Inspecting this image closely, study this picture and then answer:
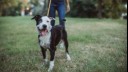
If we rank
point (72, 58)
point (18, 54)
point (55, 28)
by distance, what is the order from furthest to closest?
1. point (18, 54)
2. point (72, 58)
3. point (55, 28)

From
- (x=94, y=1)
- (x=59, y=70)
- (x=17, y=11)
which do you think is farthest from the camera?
(x=17, y=11)

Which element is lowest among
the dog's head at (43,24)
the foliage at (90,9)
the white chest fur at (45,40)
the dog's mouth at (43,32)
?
the foliage at (90,9)

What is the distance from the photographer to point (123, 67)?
7.55 meters

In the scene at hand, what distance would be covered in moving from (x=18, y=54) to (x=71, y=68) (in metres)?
2.40

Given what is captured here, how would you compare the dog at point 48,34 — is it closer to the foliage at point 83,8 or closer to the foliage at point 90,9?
the foliage at point 90,9

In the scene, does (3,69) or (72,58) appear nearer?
(3,69)

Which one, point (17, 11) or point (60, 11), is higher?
point (60, 11)

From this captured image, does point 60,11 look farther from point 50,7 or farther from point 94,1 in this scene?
point 94,1

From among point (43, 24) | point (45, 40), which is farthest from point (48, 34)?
point (43, 24)

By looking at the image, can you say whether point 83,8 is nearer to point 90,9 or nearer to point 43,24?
point 90,9

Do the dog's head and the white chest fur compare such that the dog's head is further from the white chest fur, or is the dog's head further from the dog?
the white chest fur

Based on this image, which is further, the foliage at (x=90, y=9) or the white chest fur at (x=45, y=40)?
the foliage at (x=90, y=9)

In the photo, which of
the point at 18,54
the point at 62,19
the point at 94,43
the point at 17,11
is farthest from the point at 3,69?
the point at 17,11

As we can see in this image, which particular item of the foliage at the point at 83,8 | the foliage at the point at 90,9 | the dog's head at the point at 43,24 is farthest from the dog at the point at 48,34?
the foliage at the point at 83,8
